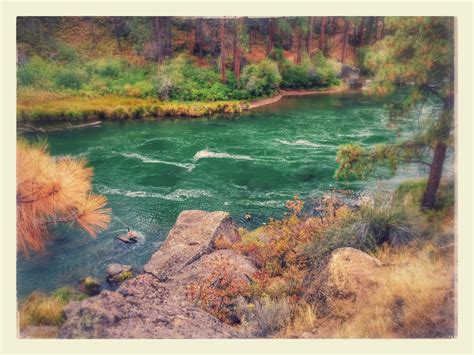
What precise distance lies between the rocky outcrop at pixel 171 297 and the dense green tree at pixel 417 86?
277 centimetres

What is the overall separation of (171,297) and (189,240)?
2053 mm

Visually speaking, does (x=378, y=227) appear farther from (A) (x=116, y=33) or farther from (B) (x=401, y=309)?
(A) (x=116, y=33)

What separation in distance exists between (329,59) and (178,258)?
1274cm

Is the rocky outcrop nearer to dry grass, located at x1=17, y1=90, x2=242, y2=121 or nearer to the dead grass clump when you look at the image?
the dead grass clump

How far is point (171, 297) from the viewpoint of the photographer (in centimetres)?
593

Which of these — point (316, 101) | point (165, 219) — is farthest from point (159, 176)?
point (316, 101)

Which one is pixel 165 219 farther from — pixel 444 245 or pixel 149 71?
pixel 149 71

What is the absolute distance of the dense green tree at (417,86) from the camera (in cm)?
514

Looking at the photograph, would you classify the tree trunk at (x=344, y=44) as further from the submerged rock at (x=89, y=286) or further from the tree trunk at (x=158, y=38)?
the tree trunk at (x=158, y=38)

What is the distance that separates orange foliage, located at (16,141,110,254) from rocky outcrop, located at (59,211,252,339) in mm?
997

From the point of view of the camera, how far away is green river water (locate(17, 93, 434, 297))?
831cm

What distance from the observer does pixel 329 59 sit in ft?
56.4

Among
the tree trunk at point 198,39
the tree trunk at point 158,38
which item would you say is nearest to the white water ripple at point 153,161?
the tree trunk at point 158,38

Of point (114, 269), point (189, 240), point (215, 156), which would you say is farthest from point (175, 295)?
point (215, 156)
